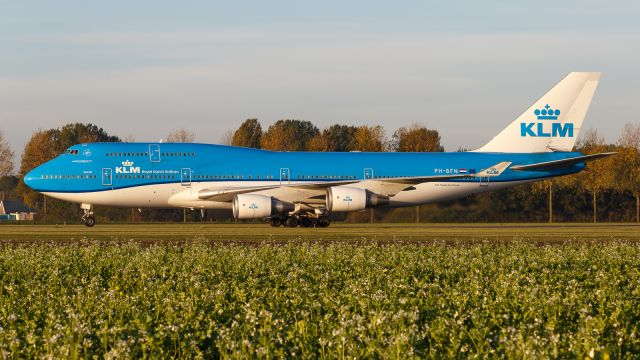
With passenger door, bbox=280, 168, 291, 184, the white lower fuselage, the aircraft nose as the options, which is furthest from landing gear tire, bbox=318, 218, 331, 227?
the aircraft nose

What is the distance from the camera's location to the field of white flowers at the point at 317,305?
11.0 metres

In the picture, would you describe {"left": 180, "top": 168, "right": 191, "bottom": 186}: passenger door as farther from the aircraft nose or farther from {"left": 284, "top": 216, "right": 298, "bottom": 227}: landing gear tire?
the aircraft nose

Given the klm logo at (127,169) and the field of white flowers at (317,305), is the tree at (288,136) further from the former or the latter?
the field of white flowers at (317,305)

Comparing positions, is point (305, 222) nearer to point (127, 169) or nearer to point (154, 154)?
point (154, 154)

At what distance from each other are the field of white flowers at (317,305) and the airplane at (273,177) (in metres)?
22.2

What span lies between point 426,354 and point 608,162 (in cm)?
7204

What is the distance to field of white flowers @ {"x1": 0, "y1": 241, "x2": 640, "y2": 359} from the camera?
1102 centimetres

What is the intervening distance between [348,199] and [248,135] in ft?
233

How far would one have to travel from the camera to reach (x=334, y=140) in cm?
11044

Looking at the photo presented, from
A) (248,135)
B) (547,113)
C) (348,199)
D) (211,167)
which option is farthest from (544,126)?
(248,135)

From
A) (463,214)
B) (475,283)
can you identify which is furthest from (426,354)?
(463,214)

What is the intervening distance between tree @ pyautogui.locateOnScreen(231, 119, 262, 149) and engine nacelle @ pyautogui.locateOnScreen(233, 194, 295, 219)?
6109 centimetres

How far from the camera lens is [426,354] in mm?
11297

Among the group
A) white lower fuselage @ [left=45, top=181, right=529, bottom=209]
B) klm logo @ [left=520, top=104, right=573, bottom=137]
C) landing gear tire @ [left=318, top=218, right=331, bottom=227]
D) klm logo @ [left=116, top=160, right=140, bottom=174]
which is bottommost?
landing gear tire @ [left=318, top=218, right=331, bottom=227]
